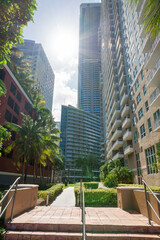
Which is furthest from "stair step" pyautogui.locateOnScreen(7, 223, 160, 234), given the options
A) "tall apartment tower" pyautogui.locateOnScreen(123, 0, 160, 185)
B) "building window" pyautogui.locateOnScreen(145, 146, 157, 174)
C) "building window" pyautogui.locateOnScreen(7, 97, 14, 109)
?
"building window" pyautogui.locateOnScreen(7, 97, 14, 109)

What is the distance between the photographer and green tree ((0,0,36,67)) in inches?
234

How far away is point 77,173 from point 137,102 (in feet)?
334

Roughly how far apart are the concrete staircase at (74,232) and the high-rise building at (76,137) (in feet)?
387

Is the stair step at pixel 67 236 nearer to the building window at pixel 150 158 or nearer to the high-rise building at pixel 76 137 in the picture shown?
the building window at pixel 150 158

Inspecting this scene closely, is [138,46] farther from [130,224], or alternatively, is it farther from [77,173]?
[77,173]

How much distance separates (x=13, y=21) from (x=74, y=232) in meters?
8.57

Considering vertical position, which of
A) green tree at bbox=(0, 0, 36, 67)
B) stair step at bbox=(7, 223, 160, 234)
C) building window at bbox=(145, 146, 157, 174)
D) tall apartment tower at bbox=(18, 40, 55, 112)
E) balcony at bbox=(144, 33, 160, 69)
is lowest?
stair step at bbox=(7, 223, 160, 234)

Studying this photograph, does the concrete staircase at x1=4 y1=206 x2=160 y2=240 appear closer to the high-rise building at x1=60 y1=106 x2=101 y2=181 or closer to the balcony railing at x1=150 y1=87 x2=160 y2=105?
the balcony railing at x1=150 y1=87 x2=160 y2=105

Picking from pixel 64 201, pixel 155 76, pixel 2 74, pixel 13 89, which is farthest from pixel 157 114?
pixel 13 89

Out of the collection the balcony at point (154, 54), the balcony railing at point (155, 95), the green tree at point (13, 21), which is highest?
the balcony at point (154, 54)

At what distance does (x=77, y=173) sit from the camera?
121 metres

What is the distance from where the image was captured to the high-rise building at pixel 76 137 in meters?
124

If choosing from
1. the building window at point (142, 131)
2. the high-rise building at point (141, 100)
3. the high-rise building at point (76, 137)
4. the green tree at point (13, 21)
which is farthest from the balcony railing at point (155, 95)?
the high-rise building at point (76, 137)

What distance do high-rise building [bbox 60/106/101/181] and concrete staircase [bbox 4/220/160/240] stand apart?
117947mm
